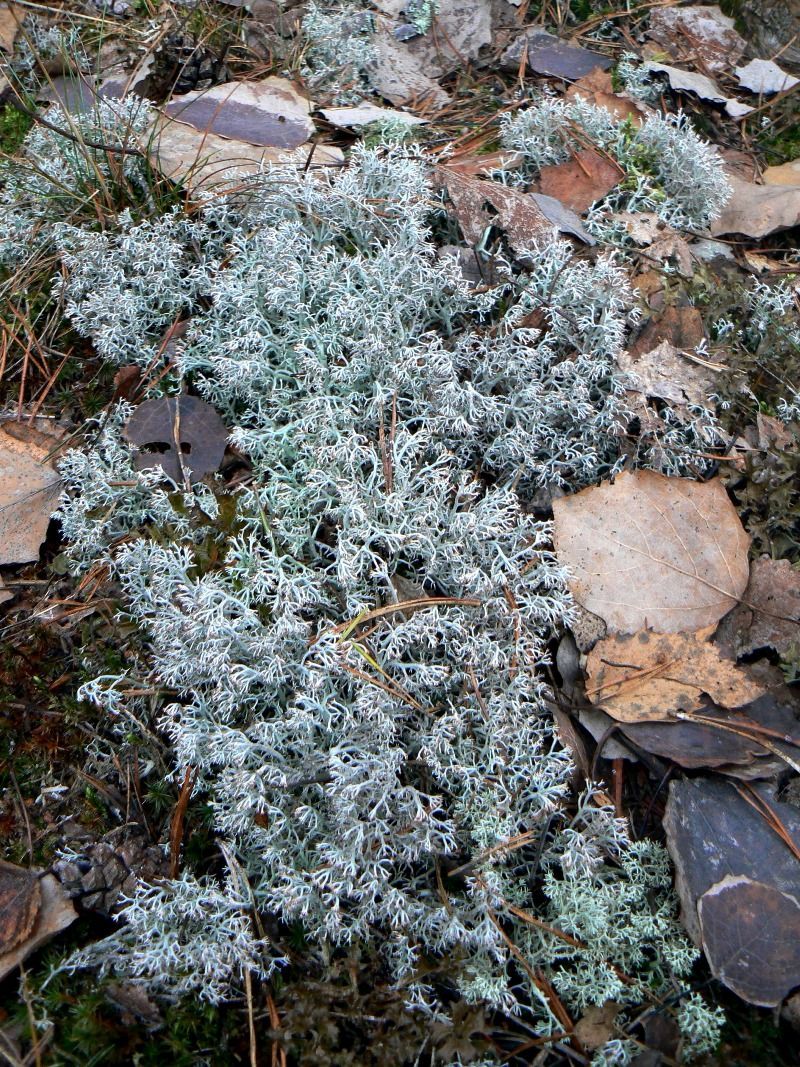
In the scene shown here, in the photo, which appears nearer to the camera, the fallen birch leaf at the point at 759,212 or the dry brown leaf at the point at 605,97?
the fallen birch leaf at the point at 759,212

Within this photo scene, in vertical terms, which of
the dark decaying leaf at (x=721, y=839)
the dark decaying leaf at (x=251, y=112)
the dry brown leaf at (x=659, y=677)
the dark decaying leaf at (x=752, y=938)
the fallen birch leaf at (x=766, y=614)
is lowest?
the dark decaying leaf at (x=752, y=938)

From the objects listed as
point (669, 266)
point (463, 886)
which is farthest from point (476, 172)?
point (463, 886)

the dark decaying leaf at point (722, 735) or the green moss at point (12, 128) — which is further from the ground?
the green moss at point (12, 128)

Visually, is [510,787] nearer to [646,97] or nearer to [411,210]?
[411,210]

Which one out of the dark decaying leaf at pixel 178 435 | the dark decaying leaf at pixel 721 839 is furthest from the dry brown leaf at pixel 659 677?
the dark decaying leaf at pixel 178 435

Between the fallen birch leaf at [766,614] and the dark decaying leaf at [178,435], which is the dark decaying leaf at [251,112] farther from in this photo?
the fallen birch leaf at [766,614]

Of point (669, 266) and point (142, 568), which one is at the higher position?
point (669, 266)

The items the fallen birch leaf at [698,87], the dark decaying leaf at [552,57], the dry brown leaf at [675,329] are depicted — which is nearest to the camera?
the dry brown leaf at [675,329]
